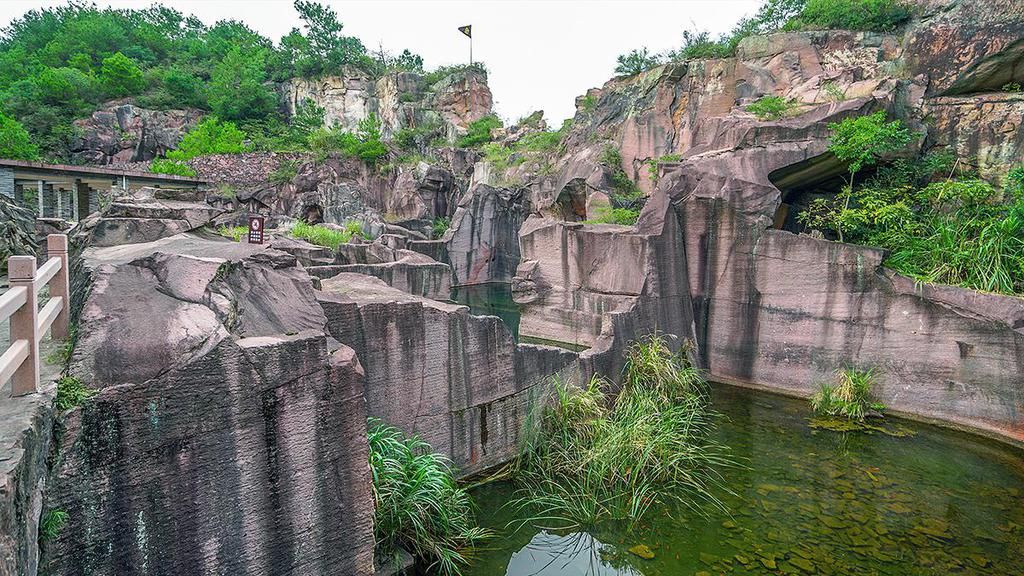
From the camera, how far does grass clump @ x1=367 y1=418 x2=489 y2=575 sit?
468 centimetres

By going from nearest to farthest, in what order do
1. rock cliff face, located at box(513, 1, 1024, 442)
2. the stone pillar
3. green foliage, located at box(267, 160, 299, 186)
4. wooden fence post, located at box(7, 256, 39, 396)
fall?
1. wooden fence post, located at box(7, 256, 39, 396)
2. rock cliff face, located at box(513, 1, 1024, 442)
3. the stone pillar
4. green foliage, located at box(267, 160, 299, 186)

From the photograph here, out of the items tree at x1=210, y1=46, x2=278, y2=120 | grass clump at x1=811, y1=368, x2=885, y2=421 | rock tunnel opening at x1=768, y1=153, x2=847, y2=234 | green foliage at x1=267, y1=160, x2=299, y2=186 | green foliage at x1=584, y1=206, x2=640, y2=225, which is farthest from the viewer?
tree at x1=210, y1=46, x2=278, y2=120

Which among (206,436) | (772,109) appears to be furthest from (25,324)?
(772,109)

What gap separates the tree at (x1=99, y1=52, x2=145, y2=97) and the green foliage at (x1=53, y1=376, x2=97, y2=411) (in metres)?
46.5

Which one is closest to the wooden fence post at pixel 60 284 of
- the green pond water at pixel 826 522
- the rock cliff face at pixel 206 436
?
the rock cliff face at pixel 206 436

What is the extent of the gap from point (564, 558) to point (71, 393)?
4230mm

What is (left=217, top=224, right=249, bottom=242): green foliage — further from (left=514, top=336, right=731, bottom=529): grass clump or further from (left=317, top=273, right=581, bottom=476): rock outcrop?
(left=514, top=336, right=731, bottom=529): grass clump

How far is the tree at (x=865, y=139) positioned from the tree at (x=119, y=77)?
4512 centimetres

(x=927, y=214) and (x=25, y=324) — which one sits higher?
(x=927, y=214)

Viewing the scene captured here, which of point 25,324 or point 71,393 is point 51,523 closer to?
point 71,393

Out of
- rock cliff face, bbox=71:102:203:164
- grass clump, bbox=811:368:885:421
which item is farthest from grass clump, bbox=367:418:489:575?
rock cliff face, bbox=71:102:203:164

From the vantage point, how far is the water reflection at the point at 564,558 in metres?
5.19

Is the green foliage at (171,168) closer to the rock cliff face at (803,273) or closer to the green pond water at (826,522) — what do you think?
the rock cliff face at (803,273)

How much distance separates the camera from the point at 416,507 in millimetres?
4836
